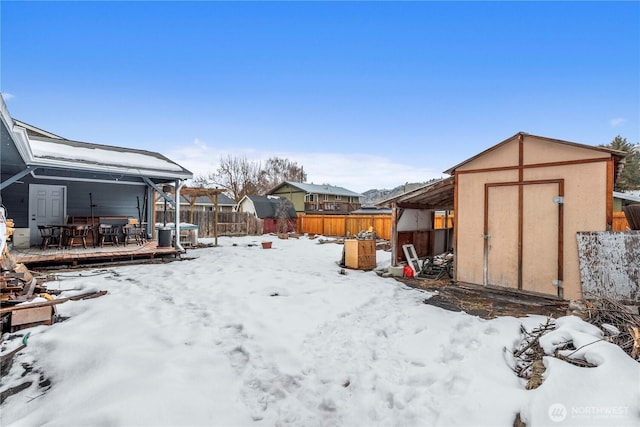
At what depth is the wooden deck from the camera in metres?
7.17

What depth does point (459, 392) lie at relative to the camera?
2.51 metres

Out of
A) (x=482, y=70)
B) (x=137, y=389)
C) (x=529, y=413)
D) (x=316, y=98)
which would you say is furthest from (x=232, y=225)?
(x=529, y=413)

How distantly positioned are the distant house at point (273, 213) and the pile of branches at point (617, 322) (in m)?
18.6

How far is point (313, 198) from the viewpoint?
29672mm

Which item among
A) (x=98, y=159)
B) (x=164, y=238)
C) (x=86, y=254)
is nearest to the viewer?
(x=86, y=254)

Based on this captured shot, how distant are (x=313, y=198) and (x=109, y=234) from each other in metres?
21.0

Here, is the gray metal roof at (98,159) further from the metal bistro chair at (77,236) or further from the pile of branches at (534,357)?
the pile of branches at (534,357)

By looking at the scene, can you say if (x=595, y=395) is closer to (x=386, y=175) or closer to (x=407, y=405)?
(x=407, y=405)

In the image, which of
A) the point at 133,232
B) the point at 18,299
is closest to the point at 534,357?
the point at 18,299

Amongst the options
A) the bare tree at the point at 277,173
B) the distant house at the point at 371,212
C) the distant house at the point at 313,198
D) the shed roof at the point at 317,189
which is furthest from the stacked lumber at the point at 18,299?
the bare tree at the point at 277,173

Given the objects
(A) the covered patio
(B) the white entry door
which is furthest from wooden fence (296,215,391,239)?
(B) the white entry door

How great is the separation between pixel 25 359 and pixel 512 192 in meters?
7.59

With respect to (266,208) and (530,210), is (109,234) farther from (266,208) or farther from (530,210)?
(266,208)

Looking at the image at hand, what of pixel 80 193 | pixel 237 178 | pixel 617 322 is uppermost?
pixel 237 178
